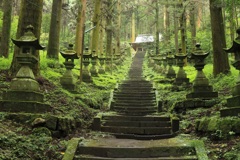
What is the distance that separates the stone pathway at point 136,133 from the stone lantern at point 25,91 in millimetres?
1717

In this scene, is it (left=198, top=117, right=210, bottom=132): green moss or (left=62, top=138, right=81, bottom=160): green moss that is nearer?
(left=62, top=138, right=81, bottom=160): green moss

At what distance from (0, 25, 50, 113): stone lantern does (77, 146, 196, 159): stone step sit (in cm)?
186

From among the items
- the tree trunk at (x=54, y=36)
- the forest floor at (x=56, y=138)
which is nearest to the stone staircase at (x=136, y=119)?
the forest floor at (x=56, y=138)

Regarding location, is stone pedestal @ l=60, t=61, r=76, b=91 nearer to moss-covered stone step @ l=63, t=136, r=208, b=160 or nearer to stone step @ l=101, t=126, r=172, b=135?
stone step @ l=101, t=126, r=172, b=135

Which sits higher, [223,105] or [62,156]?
[223,105]

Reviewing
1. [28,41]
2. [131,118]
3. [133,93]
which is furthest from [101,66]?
[28,41]

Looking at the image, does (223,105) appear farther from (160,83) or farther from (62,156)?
(160,83)

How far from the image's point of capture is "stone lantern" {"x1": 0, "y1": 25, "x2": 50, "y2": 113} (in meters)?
7.12

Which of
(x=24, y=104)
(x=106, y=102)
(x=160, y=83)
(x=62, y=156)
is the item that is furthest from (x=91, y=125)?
(x=160, y=83)

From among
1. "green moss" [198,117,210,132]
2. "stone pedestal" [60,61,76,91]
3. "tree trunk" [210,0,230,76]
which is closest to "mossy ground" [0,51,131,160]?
"stone pedestal" [60,61,76,91]

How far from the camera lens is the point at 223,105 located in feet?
27.9

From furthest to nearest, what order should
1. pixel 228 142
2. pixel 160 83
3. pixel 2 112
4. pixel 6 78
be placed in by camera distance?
pixel 160 83 < pixel 6 78 < pixel 2 112 < pixel 228 142

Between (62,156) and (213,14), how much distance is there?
1049 cm

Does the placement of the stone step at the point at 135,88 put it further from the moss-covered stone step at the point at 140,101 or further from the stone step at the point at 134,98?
the moss-covered stone step at the point at 140,101
